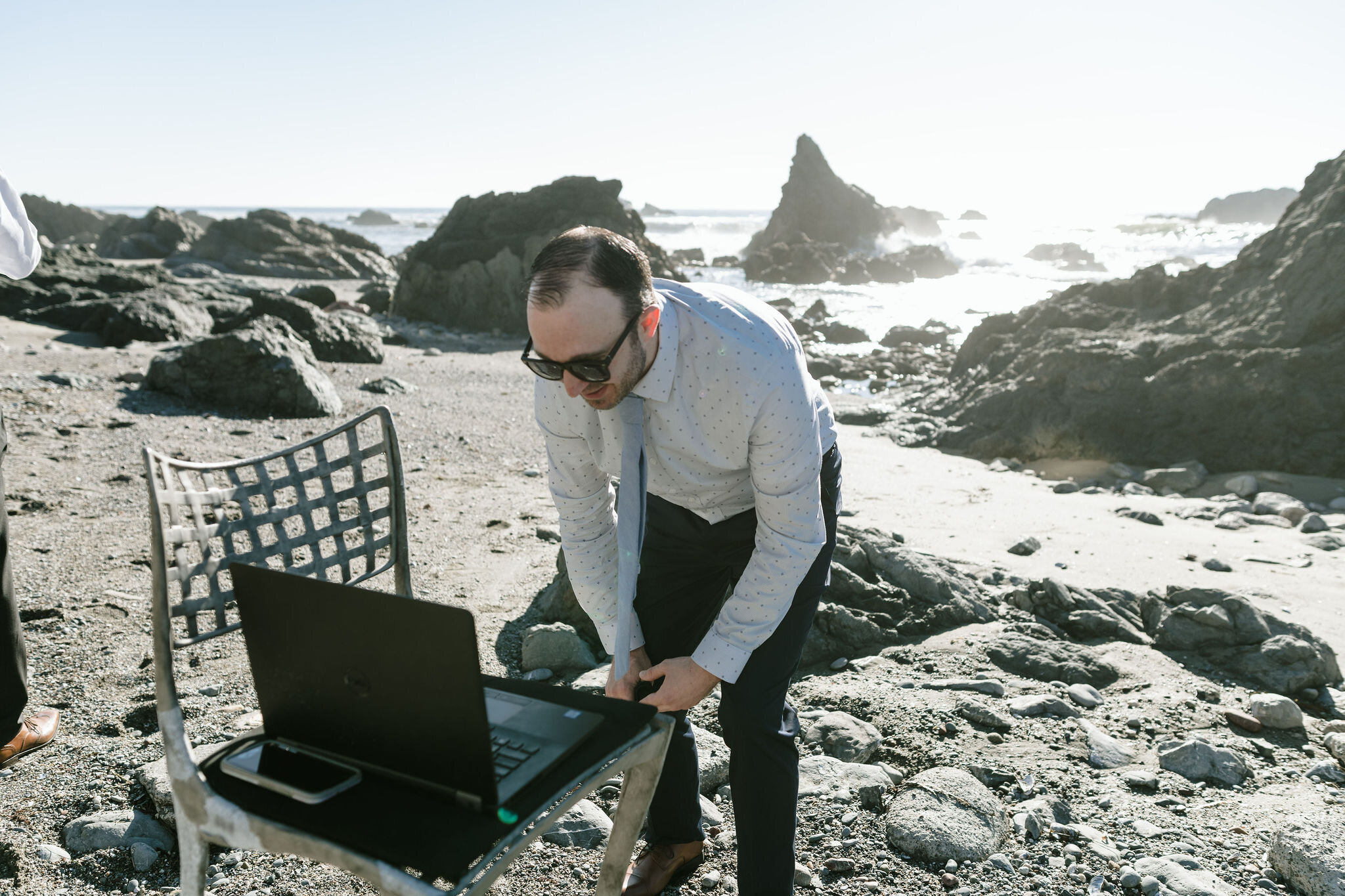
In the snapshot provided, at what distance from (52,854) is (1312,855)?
141 inches

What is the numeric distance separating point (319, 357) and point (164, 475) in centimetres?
1043

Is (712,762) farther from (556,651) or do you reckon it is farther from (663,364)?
(663,364)

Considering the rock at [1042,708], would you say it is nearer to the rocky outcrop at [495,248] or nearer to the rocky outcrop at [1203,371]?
the rocky outcrop at [1203,371]

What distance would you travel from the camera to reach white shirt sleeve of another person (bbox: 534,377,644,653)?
2369mm

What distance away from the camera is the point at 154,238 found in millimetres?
36250

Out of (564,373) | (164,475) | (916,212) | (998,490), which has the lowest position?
(998,490)

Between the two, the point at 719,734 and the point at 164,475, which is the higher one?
the point at 164,475

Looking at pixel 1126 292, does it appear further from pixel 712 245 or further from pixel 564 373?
pixel 712 245

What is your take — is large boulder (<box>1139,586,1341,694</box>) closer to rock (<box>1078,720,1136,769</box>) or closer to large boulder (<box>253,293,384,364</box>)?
rock (<box>1078,720,1136,769</box>)

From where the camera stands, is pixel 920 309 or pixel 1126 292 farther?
pixel 920 309

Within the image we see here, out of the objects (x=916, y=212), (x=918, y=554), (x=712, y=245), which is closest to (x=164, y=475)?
(x=918, y=554)

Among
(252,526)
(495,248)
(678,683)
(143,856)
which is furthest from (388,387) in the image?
(495,248)

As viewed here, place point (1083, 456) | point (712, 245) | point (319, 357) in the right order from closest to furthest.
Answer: point (1083, 456), point (319, 357), point (712, 245)

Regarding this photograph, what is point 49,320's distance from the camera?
492 inches
